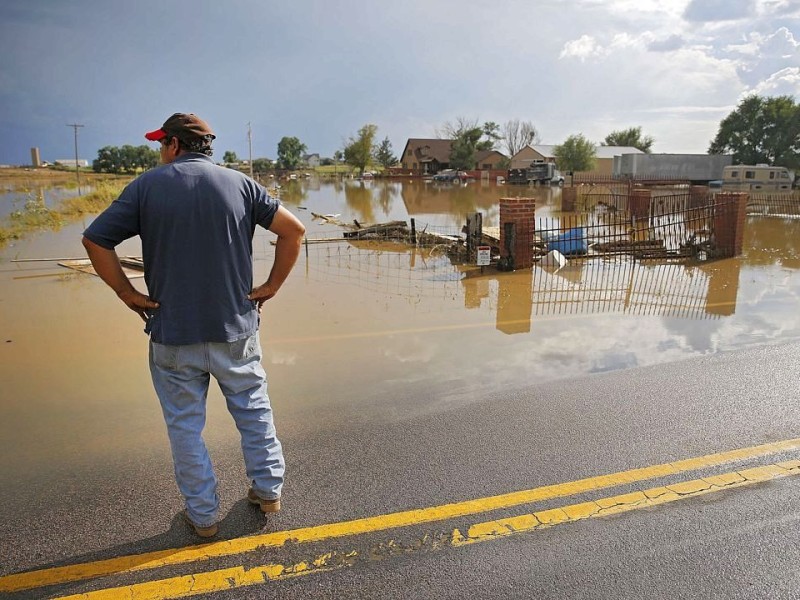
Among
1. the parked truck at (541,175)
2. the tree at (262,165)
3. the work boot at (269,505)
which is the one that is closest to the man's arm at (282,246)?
the work boot at (269,505)

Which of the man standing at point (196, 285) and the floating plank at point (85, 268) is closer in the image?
the man standing at point (196, 285)

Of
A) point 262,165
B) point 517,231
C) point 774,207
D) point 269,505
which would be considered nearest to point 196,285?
point 269,505

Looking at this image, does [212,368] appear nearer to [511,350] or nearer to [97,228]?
[97,228]

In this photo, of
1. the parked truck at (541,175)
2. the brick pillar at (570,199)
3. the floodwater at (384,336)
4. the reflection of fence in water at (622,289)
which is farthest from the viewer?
the parked truck at (541,175)

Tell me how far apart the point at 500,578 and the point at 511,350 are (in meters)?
3.84

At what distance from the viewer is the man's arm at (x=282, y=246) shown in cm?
306

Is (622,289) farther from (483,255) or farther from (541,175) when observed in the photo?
(541,175)

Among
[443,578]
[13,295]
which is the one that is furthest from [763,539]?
[13,295]

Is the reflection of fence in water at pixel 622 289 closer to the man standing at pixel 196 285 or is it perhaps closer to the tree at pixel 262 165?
the man standing at pixel 196 285

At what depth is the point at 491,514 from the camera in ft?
10.3

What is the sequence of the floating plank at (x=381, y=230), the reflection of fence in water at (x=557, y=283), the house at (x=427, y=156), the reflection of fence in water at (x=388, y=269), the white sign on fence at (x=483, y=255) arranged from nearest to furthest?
the reflection of fence in water at (x=557, y=283)
the reflection of fence in water at (x=388, y=269)
the white sign on fence at (x=483, y=255)
the floating plank at (x=381, y=230)
the house at (x=427, y=156)

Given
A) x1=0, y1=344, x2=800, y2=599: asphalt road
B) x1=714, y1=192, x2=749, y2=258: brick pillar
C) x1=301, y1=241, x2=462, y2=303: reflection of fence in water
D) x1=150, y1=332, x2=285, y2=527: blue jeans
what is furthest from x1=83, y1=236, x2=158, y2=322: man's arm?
x1=714, y1=192, x2=749, y2=258: brick pillar

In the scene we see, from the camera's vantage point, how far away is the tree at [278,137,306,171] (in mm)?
130375

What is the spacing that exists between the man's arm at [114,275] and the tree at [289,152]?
13207 cm
